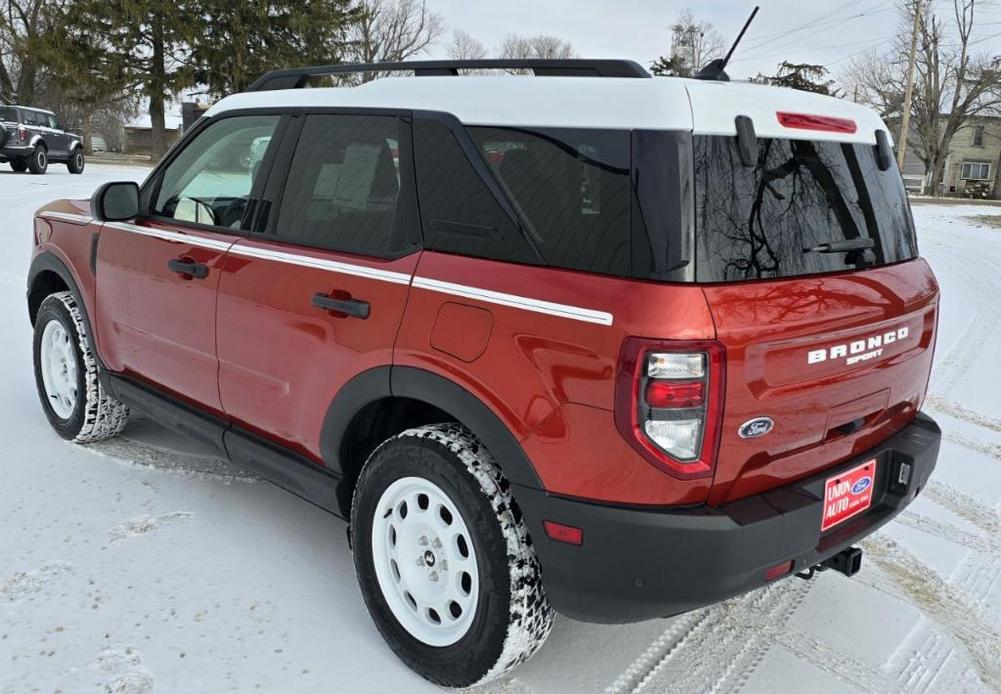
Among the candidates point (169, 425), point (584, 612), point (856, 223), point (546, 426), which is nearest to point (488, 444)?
point (546, 426)

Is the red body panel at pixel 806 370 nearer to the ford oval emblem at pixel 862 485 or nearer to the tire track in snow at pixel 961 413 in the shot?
the ford oval emblem at pixel 862 485

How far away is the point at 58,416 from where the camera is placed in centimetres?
441

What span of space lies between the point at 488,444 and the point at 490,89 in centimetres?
104

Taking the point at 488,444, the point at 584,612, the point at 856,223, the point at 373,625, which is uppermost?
the point at 856,223

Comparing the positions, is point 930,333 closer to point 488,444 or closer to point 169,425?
point 488,444

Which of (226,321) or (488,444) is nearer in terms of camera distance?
(488,444)

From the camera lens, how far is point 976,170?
196 ft

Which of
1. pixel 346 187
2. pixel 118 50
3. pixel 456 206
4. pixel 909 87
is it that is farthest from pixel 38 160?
pixel 909 87

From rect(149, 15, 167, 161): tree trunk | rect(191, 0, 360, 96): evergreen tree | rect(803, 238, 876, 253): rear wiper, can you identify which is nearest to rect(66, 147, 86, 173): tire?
rect(149, 15, 167, 161): tree trunk

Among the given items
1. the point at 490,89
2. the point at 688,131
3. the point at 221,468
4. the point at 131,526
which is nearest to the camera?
the point at 688,131

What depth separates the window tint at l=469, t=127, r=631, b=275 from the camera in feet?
6.85

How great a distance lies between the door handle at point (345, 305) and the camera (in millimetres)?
2598

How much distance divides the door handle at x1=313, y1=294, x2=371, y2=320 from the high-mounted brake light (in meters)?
1.34

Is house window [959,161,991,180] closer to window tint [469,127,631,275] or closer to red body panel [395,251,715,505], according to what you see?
window tint [469,127,631,275]
